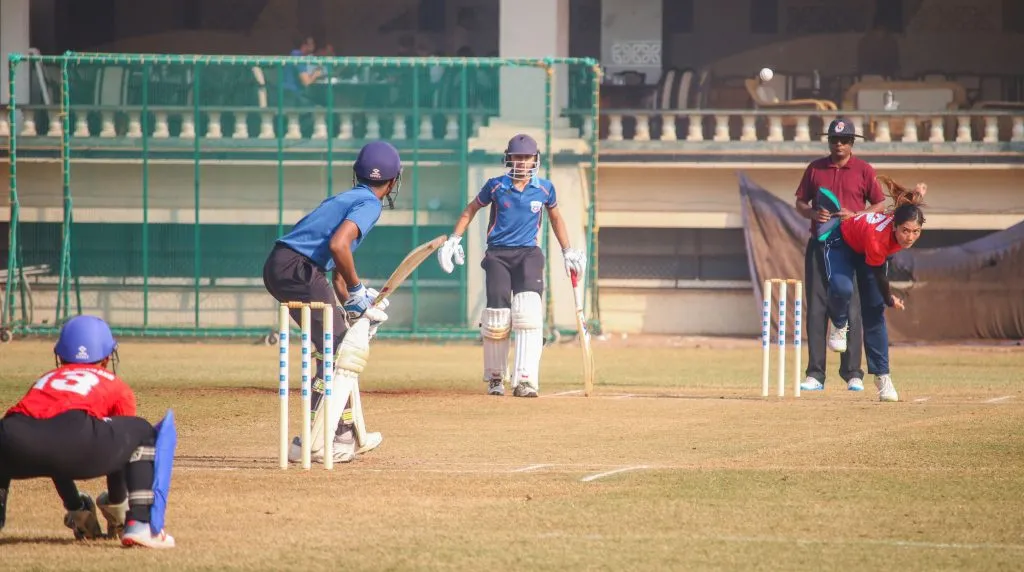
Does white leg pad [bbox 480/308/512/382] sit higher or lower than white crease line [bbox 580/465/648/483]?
higher

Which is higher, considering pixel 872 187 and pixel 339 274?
pixel 872 187

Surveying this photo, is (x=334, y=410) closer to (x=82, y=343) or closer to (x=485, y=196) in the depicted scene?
(x=82, y=343)

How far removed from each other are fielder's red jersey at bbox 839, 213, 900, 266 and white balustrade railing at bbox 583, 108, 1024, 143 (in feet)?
42.9

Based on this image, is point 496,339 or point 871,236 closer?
point 871,236

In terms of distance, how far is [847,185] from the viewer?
1468 centimetres

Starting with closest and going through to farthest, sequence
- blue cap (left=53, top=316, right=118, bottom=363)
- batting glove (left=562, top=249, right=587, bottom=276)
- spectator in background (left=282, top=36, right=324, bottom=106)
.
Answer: blue cap (left=53, top=316, right=118, bottom=363) → batting glove (left=562, top=249, right=587, bottom=276) → spectator in background (left=282, top=36, right=324, bottom=106)

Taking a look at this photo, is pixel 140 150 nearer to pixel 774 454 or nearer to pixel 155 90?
pixel 155 90

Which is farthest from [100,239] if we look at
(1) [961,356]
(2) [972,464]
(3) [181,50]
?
(2) [972,464]

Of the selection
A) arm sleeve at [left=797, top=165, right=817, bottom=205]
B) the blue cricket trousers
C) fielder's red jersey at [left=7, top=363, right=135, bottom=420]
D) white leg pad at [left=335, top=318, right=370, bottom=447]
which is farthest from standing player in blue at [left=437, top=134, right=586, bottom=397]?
fielder's red jersey at [left=7, top=363, right=135, bottom=420]

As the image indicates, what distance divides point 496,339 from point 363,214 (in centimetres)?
513

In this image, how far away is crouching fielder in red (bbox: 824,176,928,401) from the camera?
13.9 metres

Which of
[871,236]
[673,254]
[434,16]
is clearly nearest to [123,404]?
[871,236]

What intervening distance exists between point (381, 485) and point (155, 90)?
1595cm

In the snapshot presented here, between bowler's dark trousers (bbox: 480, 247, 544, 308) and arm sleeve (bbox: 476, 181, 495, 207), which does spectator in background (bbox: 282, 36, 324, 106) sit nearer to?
arm sleeve (bbox: 476, 181, 495, 207)
